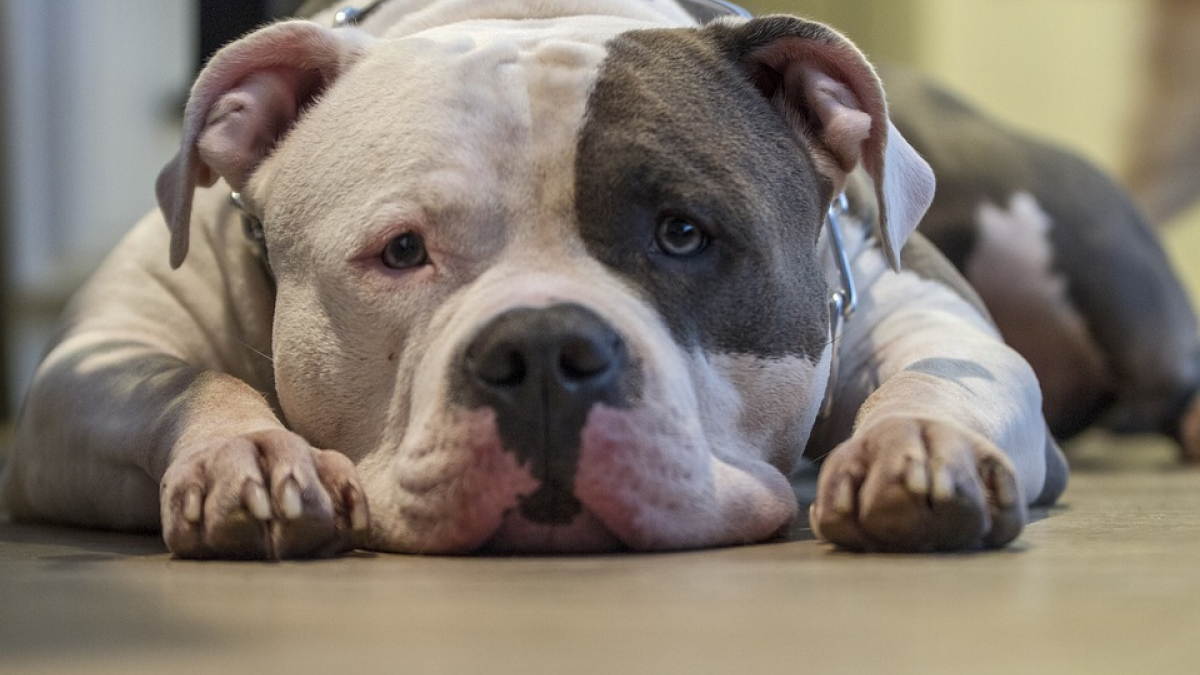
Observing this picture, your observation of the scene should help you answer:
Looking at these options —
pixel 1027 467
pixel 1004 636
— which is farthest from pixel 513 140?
pixel 1004 636

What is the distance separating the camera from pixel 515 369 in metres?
1.47

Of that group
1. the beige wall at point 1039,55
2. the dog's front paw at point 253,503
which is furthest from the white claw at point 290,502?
the beige wall at point 1039,55

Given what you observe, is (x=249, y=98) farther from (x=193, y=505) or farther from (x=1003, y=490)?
(x=1003, y=490)

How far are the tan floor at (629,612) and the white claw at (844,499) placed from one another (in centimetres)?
5

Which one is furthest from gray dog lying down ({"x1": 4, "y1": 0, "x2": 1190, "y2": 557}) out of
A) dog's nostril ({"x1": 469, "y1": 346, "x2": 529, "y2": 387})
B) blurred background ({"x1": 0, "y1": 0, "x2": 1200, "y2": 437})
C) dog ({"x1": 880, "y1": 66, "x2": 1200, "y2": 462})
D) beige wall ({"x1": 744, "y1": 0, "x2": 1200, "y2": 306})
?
beige wall ({"x1": 744, "y1": 0, "x2": 1200, "y2": 306})

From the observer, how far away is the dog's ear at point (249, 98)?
1.85 meters

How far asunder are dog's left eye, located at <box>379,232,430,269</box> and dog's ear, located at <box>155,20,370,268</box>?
0.98 ft

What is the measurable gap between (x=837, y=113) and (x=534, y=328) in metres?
0.56

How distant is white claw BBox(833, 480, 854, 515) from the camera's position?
4.92ft

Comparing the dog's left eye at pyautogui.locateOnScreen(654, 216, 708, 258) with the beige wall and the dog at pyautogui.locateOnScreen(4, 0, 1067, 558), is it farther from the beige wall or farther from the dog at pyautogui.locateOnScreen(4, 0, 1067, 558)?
the beige wall

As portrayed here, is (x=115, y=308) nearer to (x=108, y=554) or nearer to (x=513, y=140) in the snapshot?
(x=108, y=554)

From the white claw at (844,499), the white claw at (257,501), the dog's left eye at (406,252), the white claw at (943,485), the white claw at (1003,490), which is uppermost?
the dog's left eye at (406,252)

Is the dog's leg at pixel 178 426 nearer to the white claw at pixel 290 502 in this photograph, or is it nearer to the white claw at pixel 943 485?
the white claw at pixel 290 502

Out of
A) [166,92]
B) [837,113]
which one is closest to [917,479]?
[837,113]
